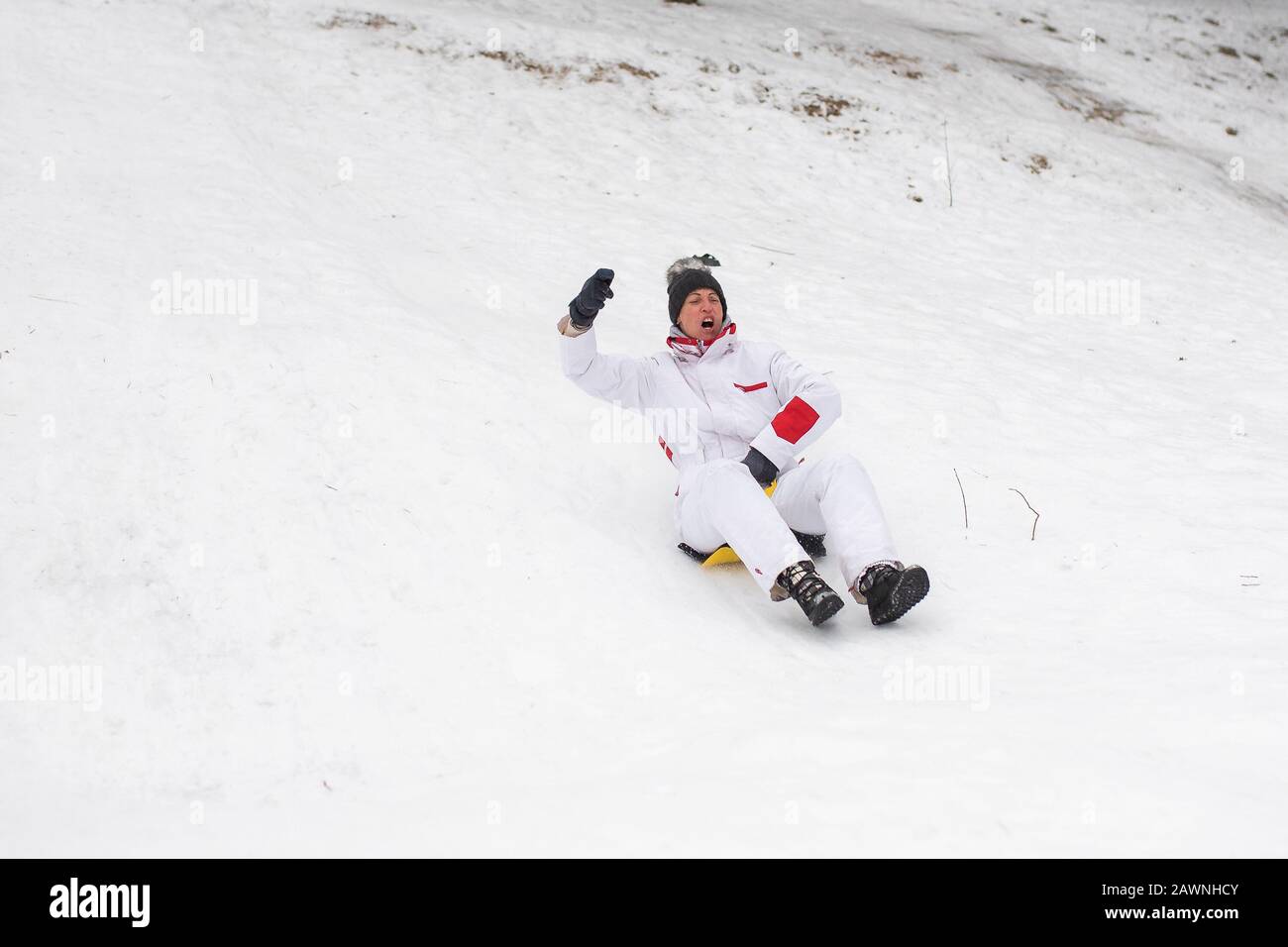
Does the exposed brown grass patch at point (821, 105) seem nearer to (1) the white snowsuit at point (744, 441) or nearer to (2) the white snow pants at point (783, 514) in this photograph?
(1) the white snowsuit at point (744, 441)

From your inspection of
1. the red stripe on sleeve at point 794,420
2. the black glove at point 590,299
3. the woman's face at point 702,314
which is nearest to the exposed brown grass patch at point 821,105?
the woman's face at point 702,314

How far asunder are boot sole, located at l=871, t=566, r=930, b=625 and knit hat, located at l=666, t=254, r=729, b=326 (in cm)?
168

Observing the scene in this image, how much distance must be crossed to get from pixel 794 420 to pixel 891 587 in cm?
93

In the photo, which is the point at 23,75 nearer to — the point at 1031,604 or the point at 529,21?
the point at 529,21

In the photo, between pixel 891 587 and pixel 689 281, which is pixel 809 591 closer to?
pixel 891 587

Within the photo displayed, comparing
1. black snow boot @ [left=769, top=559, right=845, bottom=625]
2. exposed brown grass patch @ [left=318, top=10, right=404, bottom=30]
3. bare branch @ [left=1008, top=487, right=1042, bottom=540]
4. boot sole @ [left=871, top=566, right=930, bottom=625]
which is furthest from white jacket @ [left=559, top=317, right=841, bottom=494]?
exposed brown grass patch @ [left=318, top=10, right=404, bottom=30]

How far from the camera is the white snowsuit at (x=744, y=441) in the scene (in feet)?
14.3

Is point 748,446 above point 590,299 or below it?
below

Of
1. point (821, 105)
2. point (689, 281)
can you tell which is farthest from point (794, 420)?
point (821, 105)

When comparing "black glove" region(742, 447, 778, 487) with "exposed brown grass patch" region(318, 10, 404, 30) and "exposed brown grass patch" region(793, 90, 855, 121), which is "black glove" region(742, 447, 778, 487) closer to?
"exposed brown grass patch" region(793, 90, 855, 121)

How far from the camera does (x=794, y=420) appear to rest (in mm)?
4770

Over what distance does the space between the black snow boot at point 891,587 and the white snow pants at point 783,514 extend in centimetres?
5

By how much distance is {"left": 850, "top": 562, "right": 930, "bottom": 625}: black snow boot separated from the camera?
419 centimetres
